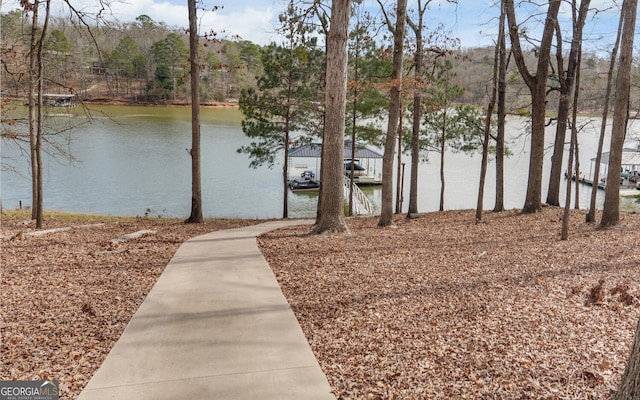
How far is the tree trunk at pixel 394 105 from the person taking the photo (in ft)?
37.7

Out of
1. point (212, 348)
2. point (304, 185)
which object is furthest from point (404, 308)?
point (304, 185)

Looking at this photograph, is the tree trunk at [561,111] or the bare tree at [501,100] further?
the bare tree at [501,100]

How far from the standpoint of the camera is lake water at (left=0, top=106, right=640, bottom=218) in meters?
23.9

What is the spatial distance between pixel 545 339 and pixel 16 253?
24.8 ft

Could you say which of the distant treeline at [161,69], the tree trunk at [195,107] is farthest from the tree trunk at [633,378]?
the tree trunk at [195,107]

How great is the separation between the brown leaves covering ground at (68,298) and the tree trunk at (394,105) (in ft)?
18.5

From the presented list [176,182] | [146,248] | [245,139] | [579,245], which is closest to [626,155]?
[245,139]

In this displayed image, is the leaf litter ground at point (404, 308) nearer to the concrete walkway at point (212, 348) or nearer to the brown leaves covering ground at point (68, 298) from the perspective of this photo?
the brown leaves covering ground at point (68, 298)

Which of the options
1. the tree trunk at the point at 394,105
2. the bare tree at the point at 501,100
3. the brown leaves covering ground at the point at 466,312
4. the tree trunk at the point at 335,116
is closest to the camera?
the brown leaves covering ground at the point at 466,312

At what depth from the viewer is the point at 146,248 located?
344 inches

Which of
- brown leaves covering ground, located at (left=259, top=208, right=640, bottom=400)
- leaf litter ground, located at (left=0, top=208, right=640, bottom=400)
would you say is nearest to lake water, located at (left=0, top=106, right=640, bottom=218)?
leaf litter ground, located at (left=0, top=208, right=640, bottom=400)

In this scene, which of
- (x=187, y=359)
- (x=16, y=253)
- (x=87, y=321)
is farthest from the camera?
(x=16, y=253)

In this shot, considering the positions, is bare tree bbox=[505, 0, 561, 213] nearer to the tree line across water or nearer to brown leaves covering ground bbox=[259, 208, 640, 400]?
the tree line across water

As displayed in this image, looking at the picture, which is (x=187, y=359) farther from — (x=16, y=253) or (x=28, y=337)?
(x=16, y=253)
